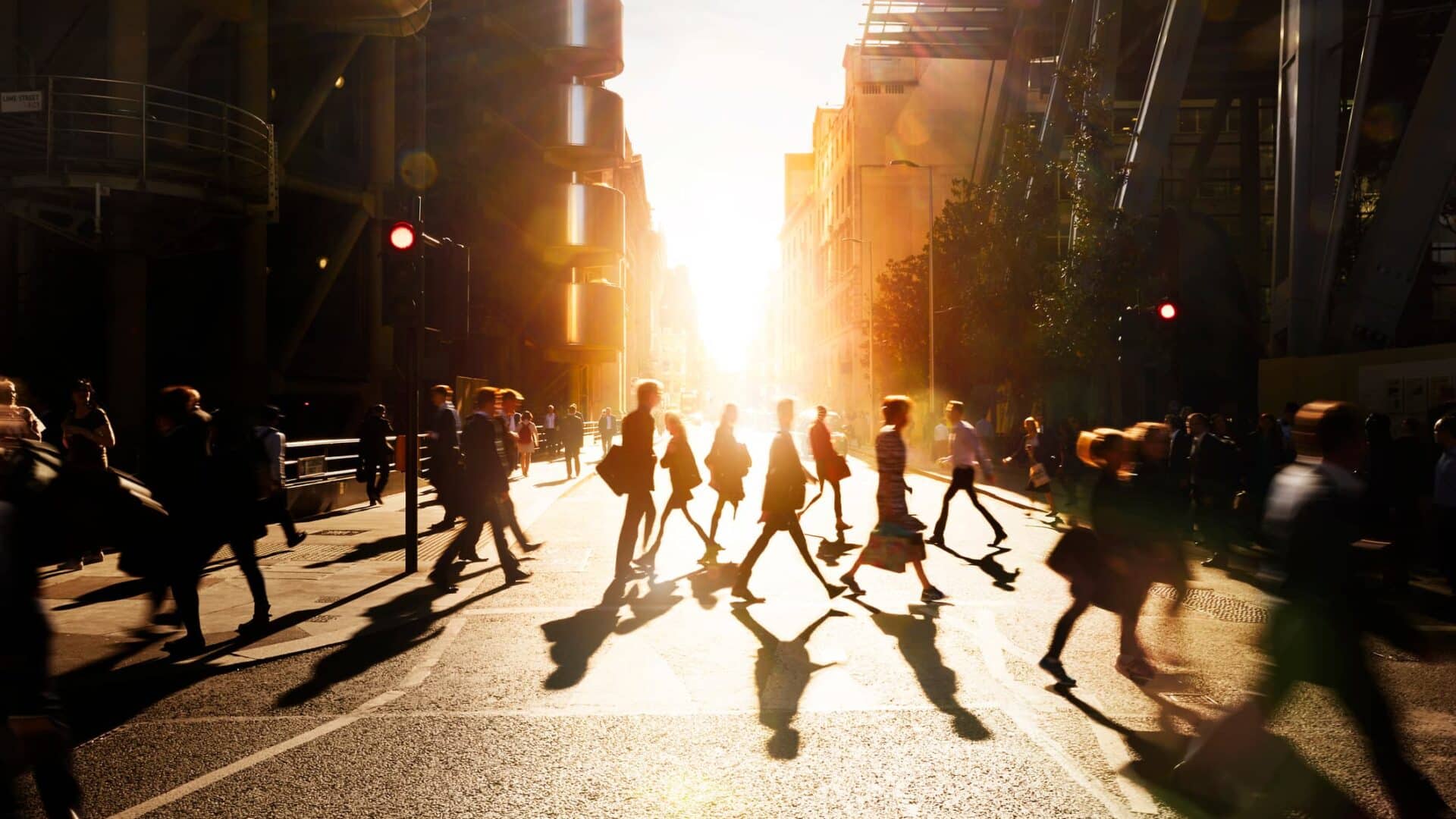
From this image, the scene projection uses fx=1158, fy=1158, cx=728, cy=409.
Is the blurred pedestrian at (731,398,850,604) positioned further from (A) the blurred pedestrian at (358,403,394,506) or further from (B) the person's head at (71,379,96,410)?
(A) the blurred pedestrian at (358,403,394,506)

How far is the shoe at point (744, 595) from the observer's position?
942cm

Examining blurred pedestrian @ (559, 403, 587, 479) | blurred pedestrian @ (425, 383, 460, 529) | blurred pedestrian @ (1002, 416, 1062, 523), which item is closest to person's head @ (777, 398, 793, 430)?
blurred pedestrian @ (425, 383, 460, 529)

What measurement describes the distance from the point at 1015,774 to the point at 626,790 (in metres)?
1.61

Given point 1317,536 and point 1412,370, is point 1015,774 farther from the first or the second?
point 1412,370

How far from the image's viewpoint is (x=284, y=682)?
674cm

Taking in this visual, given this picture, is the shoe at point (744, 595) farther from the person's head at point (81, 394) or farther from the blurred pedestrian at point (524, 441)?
the blurred pedestrian at point (524, 441)

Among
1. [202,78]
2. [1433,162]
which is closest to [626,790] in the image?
[1433,162]

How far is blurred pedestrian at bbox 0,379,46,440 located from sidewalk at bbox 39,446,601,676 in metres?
1.14

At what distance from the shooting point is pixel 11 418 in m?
3.91

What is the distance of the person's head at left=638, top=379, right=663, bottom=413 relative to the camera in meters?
10.9

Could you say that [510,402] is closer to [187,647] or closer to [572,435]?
[187,647]

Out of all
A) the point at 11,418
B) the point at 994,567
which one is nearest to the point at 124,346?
the point at 994,567

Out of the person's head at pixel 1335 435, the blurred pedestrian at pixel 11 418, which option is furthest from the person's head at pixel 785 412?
the person's head at pixel 1335 435

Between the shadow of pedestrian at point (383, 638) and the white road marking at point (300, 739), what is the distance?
0.95 feet
